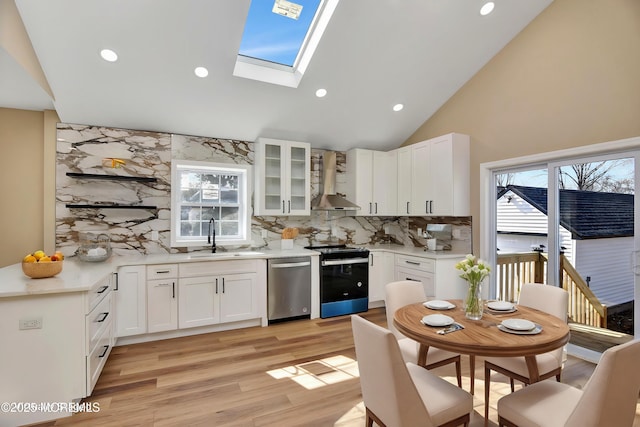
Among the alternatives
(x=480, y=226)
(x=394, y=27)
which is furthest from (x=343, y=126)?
(x=480, y=226)

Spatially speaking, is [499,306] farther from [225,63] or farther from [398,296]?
[225,63]

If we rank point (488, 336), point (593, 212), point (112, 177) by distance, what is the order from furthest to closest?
point (112, 177) → point (593, 212) → point (488, 336)

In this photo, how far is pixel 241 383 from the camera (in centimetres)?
262

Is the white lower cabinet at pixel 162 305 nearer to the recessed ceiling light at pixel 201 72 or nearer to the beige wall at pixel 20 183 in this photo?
the beige wall at pixel 20 183

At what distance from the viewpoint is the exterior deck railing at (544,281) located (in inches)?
119

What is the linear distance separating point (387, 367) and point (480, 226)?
3.16 m

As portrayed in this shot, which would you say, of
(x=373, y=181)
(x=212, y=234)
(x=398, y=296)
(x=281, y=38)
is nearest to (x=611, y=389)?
(x=398, y=296)

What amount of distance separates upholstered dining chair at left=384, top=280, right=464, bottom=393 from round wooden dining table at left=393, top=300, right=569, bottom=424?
5.3 inches

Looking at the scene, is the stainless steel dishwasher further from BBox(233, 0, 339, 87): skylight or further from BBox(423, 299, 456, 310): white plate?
BBox(233, 0, 339, 87): skylight

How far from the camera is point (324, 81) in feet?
12.3

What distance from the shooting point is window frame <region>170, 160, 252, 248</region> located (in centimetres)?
406

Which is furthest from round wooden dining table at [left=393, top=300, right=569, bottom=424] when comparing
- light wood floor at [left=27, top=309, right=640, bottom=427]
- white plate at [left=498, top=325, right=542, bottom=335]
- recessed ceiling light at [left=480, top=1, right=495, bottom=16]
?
recessed ceiling light at [left=480, top=1, right=495, bottom=16]

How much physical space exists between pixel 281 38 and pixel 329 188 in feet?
7.12

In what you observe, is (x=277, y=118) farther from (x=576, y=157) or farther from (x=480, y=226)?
(x=576, y=157)
